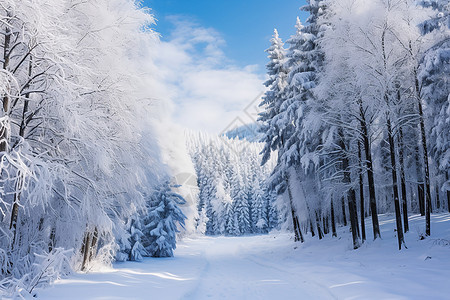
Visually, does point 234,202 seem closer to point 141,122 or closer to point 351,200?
point 351,200

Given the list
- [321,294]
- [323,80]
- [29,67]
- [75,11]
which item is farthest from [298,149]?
[29,67]

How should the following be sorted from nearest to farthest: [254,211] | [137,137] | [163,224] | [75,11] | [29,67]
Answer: [29,67] → [75,11] → [137,137] → [163,224] → [254,211]

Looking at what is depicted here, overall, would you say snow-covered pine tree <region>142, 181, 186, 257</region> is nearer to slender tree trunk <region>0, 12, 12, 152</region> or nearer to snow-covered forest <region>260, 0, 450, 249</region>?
snow-covered forest <region>260, 0, 450, 249</region>

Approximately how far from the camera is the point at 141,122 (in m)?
12.2

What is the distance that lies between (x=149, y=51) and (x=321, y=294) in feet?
34.2

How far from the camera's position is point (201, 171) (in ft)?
242

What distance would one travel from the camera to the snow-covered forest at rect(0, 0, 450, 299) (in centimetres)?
669

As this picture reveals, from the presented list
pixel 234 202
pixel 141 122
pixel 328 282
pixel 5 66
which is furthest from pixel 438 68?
pixel 234 202

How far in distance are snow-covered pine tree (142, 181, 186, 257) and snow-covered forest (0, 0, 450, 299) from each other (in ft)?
0.31

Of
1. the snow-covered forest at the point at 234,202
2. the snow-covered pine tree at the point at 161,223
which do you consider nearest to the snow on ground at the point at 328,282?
the snow-covered pine tree at the point at 161,223

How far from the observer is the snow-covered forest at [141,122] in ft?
21.9

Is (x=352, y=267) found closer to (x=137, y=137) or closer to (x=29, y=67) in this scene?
(x=137, y=137)

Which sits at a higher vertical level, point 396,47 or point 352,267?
point 396,47

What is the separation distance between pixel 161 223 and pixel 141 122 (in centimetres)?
1229
